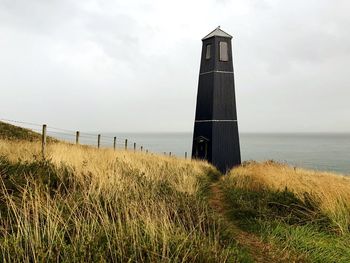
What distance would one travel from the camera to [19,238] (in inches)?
158

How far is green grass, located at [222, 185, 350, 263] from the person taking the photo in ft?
17.9

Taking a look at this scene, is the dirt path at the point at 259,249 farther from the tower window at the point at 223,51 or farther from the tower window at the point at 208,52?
the tower window at the point at 208,52

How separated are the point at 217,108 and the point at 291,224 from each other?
16.6 m

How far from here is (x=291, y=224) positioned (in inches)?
286

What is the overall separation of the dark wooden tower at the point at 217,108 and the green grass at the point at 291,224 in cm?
1350

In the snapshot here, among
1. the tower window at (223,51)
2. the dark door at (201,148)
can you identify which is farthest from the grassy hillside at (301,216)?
the tower window at (223,51)

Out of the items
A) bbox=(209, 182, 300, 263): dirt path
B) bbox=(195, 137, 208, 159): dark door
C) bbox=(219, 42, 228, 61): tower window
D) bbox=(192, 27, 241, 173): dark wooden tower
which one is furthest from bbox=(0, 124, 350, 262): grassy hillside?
bbox=(219, 42, 228, 61): tower window

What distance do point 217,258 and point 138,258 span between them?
891 mm

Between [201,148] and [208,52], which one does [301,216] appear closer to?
[201,148]

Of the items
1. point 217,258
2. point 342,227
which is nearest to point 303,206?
point 342,227

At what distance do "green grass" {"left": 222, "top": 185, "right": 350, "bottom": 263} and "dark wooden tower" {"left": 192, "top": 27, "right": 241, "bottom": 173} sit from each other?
1350 cm

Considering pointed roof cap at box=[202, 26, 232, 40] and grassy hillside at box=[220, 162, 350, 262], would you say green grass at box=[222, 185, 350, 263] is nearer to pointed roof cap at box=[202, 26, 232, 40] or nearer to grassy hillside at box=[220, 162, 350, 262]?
grassy hillside at box=[220, 162, 350, 262]

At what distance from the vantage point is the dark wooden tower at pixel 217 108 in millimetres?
23531

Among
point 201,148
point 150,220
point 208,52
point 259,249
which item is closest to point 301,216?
point 259,249
